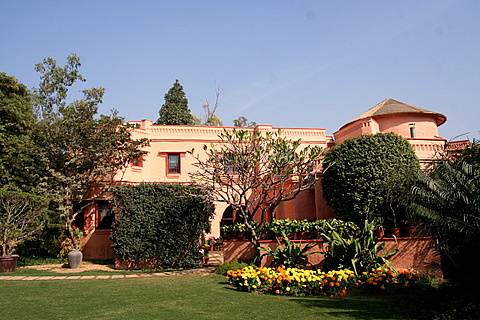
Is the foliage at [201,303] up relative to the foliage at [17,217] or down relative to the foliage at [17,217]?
down

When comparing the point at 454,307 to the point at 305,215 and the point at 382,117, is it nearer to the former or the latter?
the point at 305,215

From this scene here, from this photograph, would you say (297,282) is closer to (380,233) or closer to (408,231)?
(380,233)

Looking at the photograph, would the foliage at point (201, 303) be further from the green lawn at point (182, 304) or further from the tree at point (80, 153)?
the tree at point (80, 153)

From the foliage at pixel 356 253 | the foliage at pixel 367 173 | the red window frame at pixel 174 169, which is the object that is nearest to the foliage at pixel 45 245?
the red window frame at pixel 174 169

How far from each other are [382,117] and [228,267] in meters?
15.5

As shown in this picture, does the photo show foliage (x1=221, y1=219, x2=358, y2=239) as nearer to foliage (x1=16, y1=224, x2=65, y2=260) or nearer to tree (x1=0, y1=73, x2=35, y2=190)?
foliage (x1=16, y1=224, x2=65, y2=260)

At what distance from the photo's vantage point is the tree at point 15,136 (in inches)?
794

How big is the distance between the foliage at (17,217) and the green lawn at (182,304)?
6.02 m

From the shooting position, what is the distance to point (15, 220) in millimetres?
17812

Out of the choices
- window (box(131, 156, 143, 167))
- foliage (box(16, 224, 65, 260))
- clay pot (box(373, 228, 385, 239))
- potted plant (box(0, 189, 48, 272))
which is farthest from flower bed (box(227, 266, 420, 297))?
window (box(131, 156, 143, 167))

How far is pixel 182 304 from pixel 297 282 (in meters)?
3.12

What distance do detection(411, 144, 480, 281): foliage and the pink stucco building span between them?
1272cm

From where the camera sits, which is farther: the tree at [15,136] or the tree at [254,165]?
the tree at [15,136]

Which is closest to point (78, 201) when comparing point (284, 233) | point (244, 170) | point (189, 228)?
point (189, 228)
